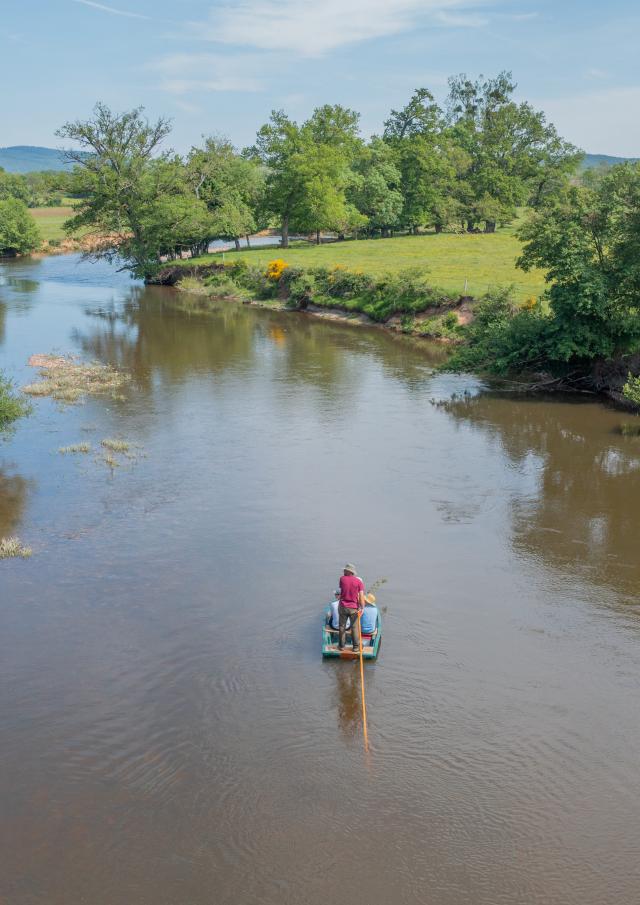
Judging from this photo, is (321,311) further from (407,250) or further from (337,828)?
(337,828)

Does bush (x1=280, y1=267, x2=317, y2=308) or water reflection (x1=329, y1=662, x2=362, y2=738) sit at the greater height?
bush (x1=280, y1=267, x2=317, y2=308)

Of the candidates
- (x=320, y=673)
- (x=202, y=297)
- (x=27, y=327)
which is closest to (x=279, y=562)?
(x=320, y=673)

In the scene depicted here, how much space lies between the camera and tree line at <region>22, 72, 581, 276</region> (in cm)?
7075

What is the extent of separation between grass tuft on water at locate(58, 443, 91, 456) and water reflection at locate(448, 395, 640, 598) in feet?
48.2

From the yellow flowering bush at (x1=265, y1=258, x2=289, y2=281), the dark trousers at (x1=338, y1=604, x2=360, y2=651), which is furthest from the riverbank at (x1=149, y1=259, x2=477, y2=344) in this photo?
the dark trousers at (x1=338, y1=604, x2=360, y2=651)

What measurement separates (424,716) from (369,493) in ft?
35.5

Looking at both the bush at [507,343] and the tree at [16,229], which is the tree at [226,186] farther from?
the bush at [507,343]

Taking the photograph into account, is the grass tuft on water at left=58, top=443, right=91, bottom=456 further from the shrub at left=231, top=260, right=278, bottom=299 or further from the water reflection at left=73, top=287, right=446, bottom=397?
the shrub at left=231, top=260, right=278, bottom=299

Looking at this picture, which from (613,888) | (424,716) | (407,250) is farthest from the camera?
(407,250)

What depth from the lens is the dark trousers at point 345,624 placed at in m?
16.2

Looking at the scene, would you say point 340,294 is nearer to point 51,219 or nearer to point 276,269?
point 276,269

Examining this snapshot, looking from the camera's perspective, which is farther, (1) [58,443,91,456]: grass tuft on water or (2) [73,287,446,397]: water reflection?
(2) [73,287,446,397]: water reflection

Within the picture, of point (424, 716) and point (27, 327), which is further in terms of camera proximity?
point (27, 327)

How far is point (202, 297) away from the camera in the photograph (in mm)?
68125
